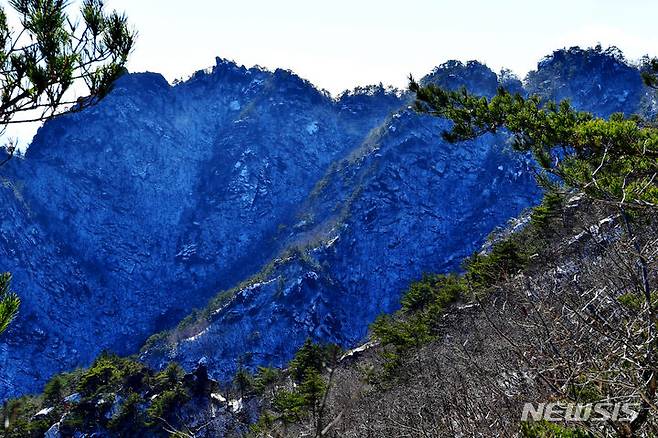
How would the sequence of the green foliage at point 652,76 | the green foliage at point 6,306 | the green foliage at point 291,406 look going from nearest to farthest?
1. the green foliage at point 6,306
2. the green foliage at point 652,76
3. the green foliage at point 291,406

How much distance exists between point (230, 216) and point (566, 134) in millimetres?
116128

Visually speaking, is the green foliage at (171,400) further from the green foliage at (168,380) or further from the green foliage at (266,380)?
the green foliage at (266,380)

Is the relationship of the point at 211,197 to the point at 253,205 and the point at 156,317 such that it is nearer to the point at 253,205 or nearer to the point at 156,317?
the point at 253,205

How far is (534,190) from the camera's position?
333 ft

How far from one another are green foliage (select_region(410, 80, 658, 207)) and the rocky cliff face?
71.9 meters

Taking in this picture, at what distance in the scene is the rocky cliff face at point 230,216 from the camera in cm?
8931

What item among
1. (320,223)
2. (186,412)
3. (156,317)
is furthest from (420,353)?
(156,317)

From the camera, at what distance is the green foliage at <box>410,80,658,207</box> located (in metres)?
7.75

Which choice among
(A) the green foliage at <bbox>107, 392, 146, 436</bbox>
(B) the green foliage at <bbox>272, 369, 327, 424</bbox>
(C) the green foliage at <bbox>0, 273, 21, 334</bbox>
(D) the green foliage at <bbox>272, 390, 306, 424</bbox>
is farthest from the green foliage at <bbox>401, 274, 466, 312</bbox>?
(C) the green foliage at <bbox>0, 273, 21, 334</bbox>

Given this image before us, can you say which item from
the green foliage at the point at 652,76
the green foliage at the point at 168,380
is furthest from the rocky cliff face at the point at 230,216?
the green foliage at the point at 652,76

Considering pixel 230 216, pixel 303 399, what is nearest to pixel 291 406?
pixel 303 399

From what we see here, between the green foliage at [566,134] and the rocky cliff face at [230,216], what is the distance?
7189 centimetres

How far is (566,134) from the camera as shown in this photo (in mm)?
9234

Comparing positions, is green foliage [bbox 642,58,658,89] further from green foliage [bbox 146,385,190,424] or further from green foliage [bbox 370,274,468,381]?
green foliage [bbox 146,385,190,424]
